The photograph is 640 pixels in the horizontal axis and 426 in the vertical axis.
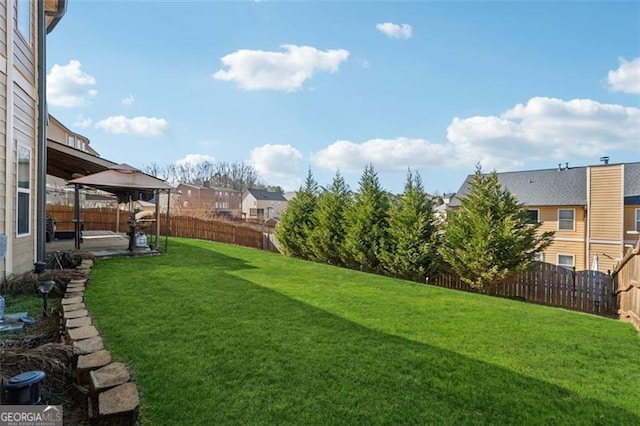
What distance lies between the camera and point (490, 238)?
29.7 ft

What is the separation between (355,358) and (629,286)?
6789 mm

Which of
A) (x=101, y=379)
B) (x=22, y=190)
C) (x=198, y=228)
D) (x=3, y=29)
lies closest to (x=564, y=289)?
(x=101, y=379)

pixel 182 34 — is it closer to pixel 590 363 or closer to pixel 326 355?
pixel 326 355

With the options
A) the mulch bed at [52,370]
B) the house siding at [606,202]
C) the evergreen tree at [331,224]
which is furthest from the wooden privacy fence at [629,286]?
the house siding at [606,202]

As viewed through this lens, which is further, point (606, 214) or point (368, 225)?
point (606, 214)

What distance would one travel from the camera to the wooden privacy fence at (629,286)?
6.19m

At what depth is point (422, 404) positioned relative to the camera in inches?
104

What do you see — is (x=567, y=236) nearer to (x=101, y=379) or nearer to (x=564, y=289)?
(x=564, y=289)

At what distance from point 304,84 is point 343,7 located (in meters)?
5.02

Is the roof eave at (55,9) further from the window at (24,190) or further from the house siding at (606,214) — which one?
the house siding at (606,214)

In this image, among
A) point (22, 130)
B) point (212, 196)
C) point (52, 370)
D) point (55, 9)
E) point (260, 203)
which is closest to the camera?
point (52, 370)

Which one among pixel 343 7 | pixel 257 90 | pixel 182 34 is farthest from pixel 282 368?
pixel 257 90

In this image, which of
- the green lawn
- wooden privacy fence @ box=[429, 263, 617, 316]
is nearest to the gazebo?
the green lawn

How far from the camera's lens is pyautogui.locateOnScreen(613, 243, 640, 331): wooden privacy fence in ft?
20.3
